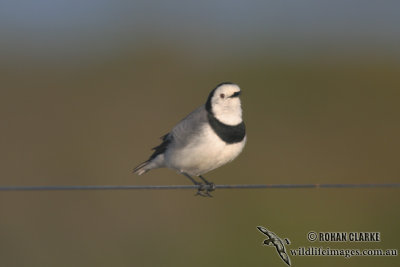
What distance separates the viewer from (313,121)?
12094 mm

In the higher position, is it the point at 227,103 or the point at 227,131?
the point at 227,103

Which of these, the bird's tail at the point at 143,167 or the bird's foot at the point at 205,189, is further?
the bird's tail at the point at 143,167

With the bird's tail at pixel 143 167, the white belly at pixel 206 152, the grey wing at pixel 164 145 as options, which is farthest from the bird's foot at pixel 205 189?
the bird's tail at pixel 143 167

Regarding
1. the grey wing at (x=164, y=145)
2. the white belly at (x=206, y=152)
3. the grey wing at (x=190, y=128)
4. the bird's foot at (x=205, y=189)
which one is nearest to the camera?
the white belly at (x=206, y=152)

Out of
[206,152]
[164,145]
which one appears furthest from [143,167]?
[206,152]

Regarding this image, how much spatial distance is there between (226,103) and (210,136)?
0.36m

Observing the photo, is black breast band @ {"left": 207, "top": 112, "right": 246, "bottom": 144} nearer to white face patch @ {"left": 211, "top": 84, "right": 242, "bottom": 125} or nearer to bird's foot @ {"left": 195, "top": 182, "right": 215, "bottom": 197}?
white face patch @ {"left": 211, "top": 84, "right": 242, "bottom": 125}

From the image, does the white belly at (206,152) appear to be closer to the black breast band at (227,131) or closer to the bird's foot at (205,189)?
the black breast band at (227,131)

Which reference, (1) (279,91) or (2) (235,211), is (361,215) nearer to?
(2) (235,211)

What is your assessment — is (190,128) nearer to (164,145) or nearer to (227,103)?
(227,103)

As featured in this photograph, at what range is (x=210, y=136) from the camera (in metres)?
6.71

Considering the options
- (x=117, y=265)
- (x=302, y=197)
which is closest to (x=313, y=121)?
(x=302, y=197)

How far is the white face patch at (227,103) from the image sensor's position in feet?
22.5

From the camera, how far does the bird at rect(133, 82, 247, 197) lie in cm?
671
